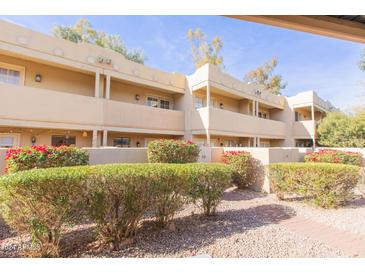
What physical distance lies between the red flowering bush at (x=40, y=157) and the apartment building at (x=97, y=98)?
4022 millimetres

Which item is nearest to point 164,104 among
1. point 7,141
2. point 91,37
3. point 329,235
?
point 7,141

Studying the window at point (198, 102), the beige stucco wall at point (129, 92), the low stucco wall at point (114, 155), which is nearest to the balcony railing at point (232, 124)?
the window at point (198, 102)

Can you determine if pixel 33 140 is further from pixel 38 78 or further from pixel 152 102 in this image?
pixel 152 102

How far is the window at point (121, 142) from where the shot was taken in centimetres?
1180

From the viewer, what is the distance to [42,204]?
289cm

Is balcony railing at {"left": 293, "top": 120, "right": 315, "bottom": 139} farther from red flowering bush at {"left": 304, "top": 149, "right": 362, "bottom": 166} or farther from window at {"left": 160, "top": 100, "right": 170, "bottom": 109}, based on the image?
window at {"left": 160, "top": 100, "right": 170, "bottom": 109}

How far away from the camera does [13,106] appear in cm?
798

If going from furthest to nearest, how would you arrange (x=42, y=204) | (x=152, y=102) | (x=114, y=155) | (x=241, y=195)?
(x=152, y=102), (x=114, y=155), (x=241, y=195), (x=42, y=204)

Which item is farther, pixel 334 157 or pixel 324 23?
pixel 334 157

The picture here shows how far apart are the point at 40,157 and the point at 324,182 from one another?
27.3ft

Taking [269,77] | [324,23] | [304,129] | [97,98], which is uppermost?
[269,77]

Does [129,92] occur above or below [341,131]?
above

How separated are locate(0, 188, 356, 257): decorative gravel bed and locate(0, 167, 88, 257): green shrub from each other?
0.40 meters

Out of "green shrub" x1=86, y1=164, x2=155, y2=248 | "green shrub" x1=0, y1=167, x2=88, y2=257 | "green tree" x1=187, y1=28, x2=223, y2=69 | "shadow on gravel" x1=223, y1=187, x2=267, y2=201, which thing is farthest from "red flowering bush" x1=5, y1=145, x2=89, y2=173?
"green tree" x1=187, y1=28, x2=223, y2=69
